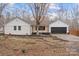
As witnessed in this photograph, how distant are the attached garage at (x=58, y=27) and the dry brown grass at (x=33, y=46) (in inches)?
3.7

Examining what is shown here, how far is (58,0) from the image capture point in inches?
121

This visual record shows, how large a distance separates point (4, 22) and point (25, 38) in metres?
0.30

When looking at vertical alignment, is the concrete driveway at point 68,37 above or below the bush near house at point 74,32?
below

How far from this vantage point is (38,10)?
3090 mm

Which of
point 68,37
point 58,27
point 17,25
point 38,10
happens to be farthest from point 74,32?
point 17,25

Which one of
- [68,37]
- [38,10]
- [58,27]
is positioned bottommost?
[68,37]

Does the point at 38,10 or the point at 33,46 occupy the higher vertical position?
the point at 38,10

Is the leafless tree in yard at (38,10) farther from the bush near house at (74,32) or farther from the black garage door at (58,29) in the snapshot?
the bush near house at (74,32)

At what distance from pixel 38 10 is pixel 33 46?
417mm

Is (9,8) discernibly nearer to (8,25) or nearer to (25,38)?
(8,25)

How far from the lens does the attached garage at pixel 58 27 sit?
3074 mm

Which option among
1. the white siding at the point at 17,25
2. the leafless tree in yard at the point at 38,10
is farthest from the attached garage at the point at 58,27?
the white siding at the point at 17,25

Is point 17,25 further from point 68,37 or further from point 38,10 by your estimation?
point 68,37

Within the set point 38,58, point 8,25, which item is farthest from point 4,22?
point 38,58
